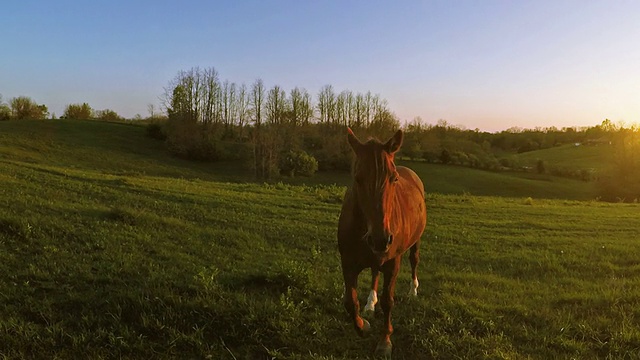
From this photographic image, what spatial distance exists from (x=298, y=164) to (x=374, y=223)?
4639cm

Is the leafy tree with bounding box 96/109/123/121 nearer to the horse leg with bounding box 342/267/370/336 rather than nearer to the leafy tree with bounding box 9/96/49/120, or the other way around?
the leafy tree with bounding box 9/96/49/120

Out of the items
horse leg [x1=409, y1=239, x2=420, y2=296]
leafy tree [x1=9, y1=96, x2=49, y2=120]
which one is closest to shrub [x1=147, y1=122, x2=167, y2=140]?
leafy tree [x1=9, y1=96, x2=49, y2=120]

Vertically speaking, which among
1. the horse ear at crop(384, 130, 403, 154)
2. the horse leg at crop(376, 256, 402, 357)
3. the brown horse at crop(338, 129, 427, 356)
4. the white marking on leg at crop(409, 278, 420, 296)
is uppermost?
the horse ear at crop(384, 130, 403, 154)

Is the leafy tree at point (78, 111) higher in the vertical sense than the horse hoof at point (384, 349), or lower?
higher

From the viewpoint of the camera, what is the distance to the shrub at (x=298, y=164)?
5022 centimetres

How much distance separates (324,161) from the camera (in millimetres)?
56031

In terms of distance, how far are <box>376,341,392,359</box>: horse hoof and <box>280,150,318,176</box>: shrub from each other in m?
45.5

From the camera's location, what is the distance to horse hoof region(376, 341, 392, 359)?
4.77 meters

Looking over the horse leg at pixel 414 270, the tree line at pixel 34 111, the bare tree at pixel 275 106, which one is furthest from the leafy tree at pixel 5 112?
the horse leg at pixel 414 270

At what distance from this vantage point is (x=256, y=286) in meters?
6.54

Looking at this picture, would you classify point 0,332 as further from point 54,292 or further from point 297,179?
point 297,179

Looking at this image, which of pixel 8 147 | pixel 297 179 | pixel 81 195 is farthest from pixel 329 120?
pixel 81 195

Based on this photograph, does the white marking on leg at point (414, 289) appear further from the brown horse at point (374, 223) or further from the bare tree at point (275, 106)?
the bare tree at point (275, 106)

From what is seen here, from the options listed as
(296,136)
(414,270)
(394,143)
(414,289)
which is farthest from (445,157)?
(394,143)
